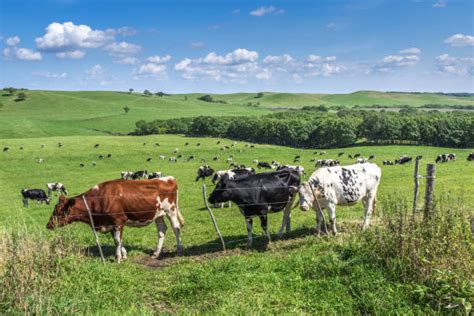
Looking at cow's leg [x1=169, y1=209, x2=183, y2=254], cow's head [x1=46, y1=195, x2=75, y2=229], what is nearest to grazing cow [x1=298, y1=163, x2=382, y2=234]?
cow's leg [x1=169, y1=209, x2=183, y2=254]

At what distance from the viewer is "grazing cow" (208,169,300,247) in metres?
13.2

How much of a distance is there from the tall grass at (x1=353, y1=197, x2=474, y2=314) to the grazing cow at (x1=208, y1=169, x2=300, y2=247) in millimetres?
4288

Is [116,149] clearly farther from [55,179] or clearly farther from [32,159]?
[55,179]

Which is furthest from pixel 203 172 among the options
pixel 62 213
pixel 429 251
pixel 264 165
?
pixel 429 251

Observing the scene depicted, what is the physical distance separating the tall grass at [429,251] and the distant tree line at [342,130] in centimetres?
8559

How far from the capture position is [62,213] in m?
12.0

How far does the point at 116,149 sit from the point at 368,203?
6271 cm

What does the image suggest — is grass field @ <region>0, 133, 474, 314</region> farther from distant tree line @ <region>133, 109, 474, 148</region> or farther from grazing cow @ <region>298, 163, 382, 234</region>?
distant tree line @ <region>133, 109, 474, 148</region>

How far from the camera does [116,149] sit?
71188mm

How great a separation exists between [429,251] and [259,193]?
6116 mm

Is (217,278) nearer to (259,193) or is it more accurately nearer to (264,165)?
(259,193)

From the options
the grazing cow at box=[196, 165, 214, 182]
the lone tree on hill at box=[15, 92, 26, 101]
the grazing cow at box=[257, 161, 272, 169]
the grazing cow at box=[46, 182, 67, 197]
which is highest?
the lone tree on hill at box=[15, 92, 26, 101]

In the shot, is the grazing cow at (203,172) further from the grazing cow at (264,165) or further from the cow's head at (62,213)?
the cow's head at (62,213)

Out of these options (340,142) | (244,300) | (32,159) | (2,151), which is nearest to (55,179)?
(32,159)
